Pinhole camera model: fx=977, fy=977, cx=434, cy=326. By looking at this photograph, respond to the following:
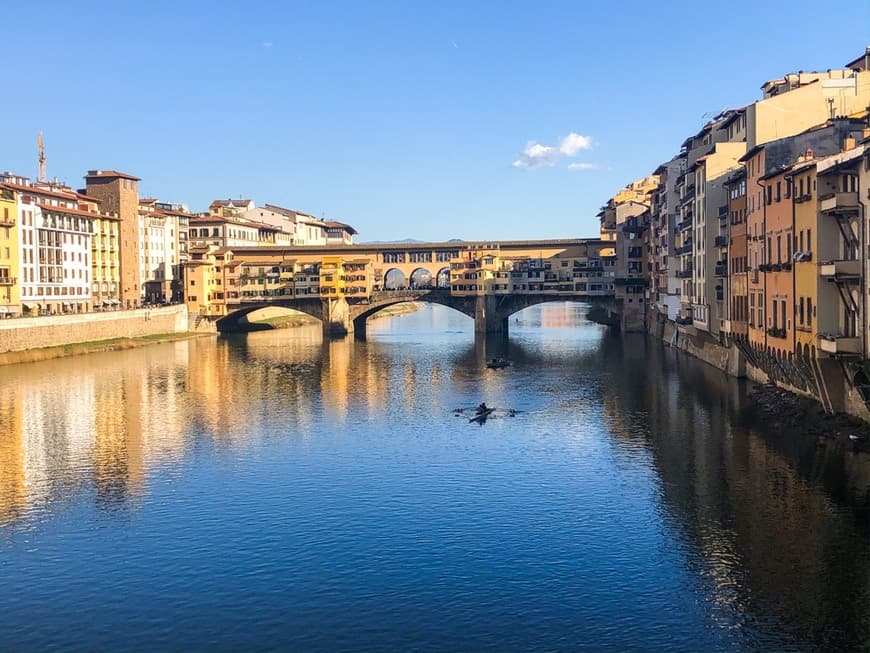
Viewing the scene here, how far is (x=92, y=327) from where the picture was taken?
88.8m

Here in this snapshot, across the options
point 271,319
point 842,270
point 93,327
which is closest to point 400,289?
point 271,319

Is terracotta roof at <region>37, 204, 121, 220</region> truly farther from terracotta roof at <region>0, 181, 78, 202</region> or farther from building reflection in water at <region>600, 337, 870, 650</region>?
building reflection in water at <region>600, 337, 870, 650</region>

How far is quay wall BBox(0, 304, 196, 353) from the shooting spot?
7625 cm

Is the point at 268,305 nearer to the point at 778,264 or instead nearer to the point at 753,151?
the point at 753,151

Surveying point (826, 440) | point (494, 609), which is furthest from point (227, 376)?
point (494, 609)

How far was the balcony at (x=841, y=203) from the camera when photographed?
3850 cm


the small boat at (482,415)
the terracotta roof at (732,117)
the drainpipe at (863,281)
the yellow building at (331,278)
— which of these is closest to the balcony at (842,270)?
the drainpipe at (863,281)

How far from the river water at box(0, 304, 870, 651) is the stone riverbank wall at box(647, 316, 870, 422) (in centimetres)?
207

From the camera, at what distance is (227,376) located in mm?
71562

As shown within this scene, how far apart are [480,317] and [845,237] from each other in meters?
72.7

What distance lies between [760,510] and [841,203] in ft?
46.7

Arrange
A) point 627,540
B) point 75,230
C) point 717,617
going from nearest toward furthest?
point 717,617, point 627,540, point 75,230

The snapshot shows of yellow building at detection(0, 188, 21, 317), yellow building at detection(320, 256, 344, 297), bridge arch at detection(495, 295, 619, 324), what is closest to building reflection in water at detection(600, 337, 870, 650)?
bridge arch at detection(495, 295, 619, 324)

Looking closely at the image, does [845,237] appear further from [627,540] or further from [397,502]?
[397,502]
